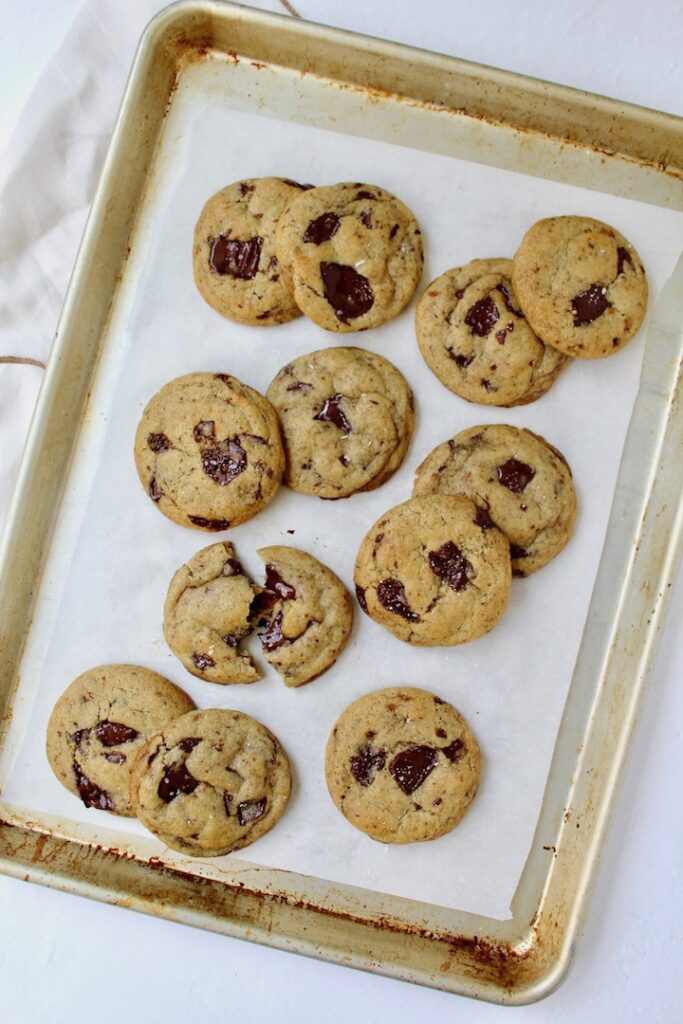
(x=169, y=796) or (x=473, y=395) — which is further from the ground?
(x=473, y=395)

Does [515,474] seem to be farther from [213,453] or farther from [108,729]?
[108,729]

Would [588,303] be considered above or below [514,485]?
above

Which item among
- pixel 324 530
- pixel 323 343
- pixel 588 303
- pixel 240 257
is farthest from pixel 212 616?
pixel 588 303

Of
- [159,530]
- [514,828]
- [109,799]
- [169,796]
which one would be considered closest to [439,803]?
[514,828]

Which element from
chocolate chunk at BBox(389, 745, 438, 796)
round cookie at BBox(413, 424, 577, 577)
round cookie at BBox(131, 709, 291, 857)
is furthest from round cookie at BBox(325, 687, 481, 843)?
round cookie at BBox(413, 424, 577, 577)

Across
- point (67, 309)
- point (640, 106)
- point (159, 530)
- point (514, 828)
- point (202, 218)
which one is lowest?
point (514, 828)

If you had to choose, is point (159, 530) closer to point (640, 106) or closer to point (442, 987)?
point (442, 987)

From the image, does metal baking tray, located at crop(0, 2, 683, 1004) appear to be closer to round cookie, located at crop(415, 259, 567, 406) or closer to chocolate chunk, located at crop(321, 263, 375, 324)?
round cookie, located at crop(415, 259, 567, 406)
